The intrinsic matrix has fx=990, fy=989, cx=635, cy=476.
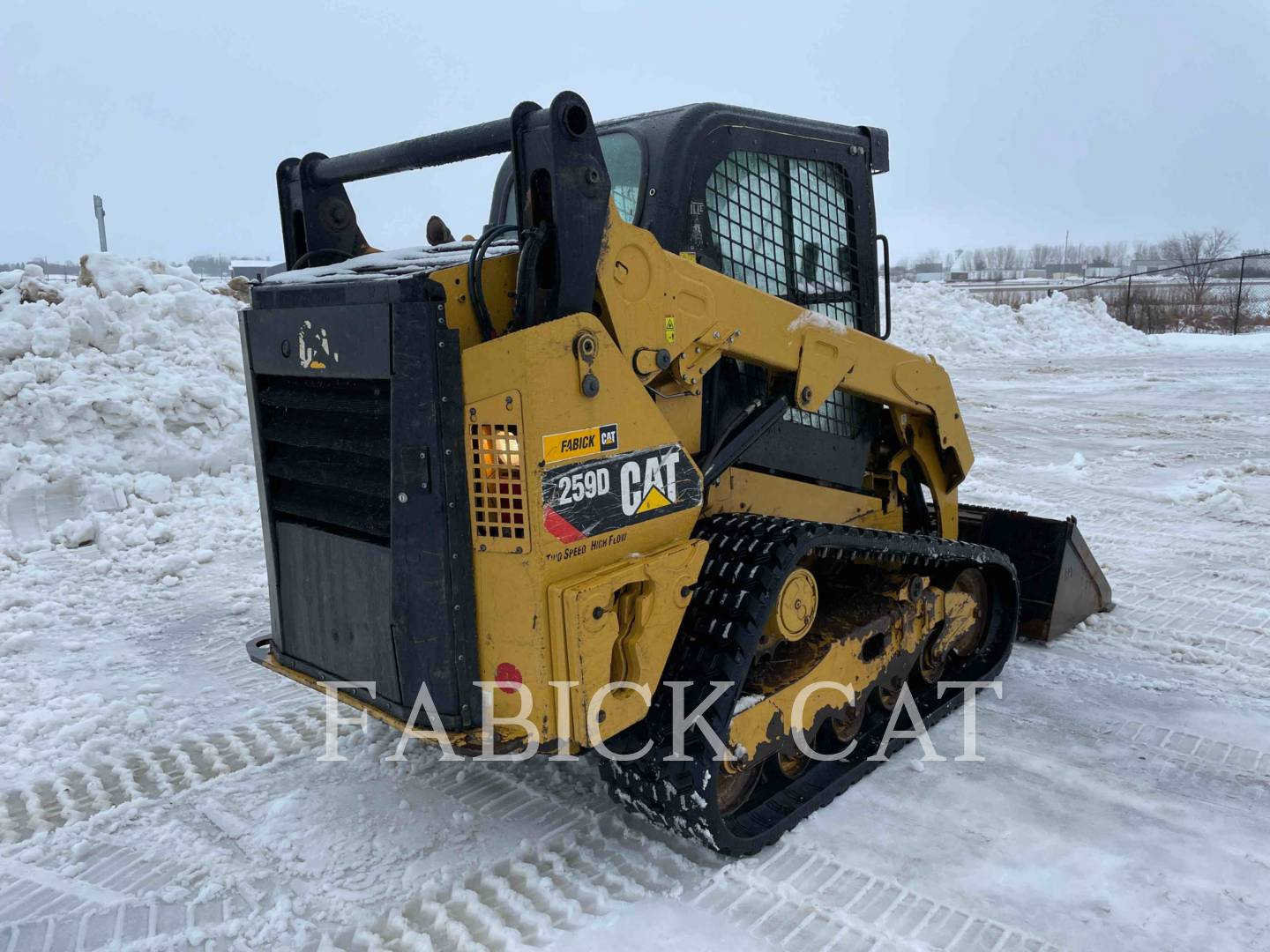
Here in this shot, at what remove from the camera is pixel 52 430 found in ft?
24.8

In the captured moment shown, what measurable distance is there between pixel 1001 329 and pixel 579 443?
2158cm

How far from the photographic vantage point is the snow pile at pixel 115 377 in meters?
7.53

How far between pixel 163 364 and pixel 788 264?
21.6 ft

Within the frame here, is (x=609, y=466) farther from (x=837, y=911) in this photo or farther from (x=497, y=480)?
(x=837, y=911)

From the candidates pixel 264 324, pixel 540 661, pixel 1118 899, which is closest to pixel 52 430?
pixel 264 324

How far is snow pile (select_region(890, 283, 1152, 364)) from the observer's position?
20.9 metres

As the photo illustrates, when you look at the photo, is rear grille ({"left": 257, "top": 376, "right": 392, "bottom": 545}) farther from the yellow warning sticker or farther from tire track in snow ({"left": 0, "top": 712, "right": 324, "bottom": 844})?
tire track in snow ({"left": 0, "top": 712, "right": 324, "bottom": 844})

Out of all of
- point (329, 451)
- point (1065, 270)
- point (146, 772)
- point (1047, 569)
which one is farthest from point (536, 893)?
point (1065, 270)

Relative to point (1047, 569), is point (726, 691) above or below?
above

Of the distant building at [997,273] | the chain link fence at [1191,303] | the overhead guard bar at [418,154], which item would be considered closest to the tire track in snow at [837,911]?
the overhead guard bar at [418,154]

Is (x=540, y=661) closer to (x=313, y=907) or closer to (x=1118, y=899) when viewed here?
(x=313, y=907)

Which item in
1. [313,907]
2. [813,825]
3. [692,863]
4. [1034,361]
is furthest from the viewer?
[1034,361]

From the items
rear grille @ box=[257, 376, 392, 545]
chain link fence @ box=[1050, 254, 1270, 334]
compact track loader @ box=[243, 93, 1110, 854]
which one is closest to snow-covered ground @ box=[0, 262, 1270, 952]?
compact track loader @ box=[243, 93, 1110, 854]

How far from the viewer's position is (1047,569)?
5031 millimetres
